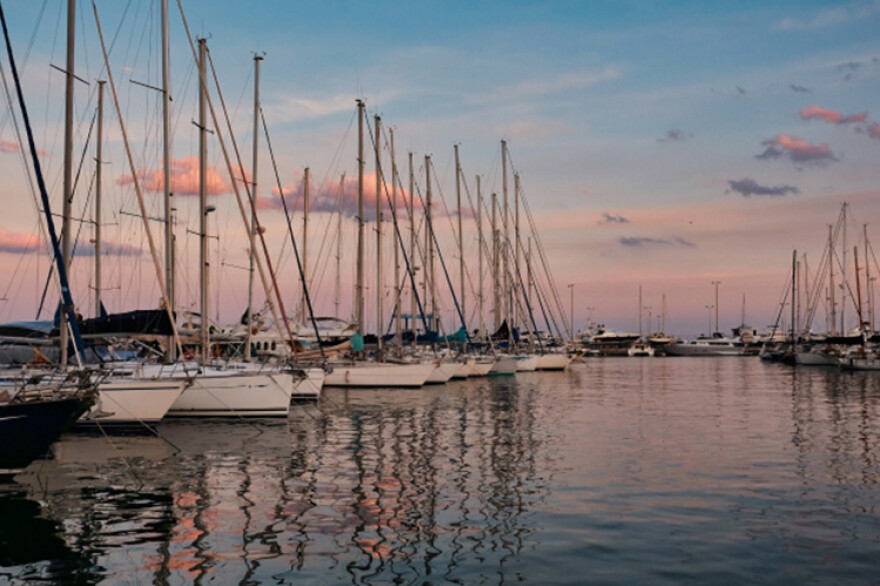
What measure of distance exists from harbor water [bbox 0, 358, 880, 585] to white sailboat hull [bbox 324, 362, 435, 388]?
19.2 metres

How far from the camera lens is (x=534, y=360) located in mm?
78750

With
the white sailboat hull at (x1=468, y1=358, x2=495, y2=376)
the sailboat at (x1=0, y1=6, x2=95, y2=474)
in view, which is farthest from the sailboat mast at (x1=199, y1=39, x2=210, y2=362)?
the white sailboat hull at (x1=468, y1=358, x2=495, y2=376)

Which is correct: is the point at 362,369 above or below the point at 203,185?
below

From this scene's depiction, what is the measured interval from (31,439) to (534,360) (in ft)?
205

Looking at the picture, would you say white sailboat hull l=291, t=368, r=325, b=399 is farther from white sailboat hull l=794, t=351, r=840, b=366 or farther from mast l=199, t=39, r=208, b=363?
white sailboat hull l=794, t=351, r=840, b=366

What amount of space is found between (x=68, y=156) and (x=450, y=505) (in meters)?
18.4

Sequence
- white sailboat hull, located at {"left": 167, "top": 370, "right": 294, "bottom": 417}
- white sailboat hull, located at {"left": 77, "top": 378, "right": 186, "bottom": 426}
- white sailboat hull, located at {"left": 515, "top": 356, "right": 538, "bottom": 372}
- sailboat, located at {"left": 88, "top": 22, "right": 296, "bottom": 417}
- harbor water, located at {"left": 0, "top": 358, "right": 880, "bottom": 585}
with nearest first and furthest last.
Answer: harbor water, located at {"left": 0, "top": 358, "right": 880, "bottom": 585}, white sailboat hull, located at {"left": 77, "top": 378, "right": 186, "bottom": 426}, sailboat, located at {"left": 88, "top": 22, "right": 296, "bottom": 417}, white sailboat hull, located at {"left": 167, "top": 370, "right": 294, "bottom": 417}, white sailboat hull, located at {"left": 515, "top": 356, "right": 538, "bottom": 372}

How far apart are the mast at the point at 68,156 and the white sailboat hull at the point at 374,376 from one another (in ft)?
80.0

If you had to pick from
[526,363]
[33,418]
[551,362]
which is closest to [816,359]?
[551,362]

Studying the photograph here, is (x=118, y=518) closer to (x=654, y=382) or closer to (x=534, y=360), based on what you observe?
(x=654, y=382)

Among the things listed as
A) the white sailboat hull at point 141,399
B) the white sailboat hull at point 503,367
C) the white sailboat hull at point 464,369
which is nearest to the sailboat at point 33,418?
the white sailboat hull at point 141,399

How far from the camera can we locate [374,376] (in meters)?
52.5

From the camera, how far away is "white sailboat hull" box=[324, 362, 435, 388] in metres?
52.1

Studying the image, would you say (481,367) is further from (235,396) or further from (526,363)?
(235,396)
